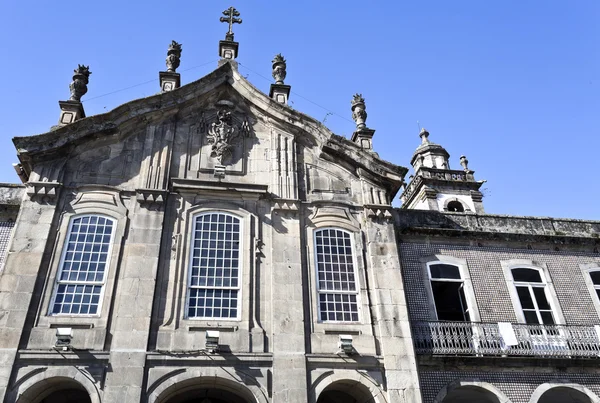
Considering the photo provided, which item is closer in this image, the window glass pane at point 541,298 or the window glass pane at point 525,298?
the window glass pane at point 525,298

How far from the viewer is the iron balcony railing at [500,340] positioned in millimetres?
13352

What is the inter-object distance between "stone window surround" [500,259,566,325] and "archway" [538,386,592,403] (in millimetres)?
1986

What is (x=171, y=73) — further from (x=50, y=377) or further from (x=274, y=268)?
(x=50, y=377)

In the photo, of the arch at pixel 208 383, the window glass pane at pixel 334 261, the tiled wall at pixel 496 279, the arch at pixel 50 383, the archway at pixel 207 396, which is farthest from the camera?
the tiled wall at pixel 496 279

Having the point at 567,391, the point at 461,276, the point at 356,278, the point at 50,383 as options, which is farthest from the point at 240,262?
the point at 567,391

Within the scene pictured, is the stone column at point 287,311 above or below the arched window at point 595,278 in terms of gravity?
below

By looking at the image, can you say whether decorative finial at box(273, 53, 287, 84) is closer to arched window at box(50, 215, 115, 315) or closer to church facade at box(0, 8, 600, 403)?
church facade at box(0, 8, 600, 403)

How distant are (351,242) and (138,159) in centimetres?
666

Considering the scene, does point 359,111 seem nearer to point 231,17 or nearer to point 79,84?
point 231,17

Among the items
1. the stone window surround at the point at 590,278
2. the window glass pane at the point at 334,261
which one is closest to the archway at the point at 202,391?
the window glass pane at the point at 334,261

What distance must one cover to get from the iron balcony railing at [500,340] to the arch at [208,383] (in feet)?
14.7

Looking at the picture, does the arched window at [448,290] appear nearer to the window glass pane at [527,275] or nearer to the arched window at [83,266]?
the window glass pane at [527,275]

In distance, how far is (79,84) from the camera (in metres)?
15.5

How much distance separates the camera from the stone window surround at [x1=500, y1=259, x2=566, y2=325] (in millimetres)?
14883
